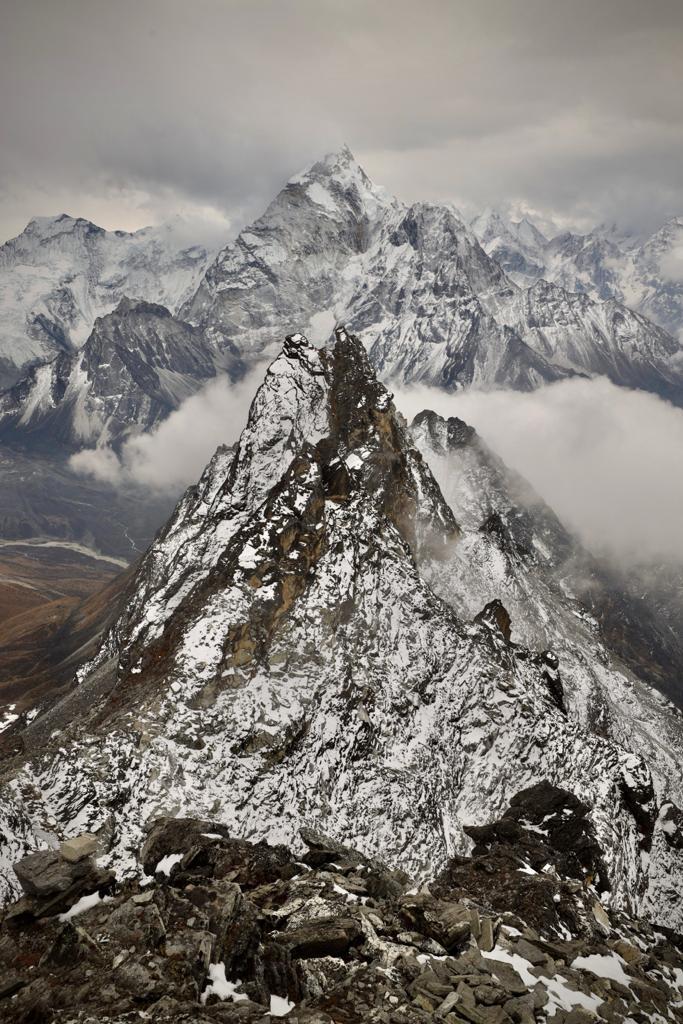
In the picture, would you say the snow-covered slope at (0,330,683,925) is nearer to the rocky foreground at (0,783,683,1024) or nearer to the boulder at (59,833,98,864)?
the boulder at (59,833,98,864)

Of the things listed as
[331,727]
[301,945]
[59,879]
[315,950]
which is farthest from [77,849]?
[331,727]

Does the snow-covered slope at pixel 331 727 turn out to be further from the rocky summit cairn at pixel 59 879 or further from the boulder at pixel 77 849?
the rocky summit cairn at pixel 59 879

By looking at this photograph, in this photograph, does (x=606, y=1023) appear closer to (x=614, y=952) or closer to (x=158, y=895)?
(x=614, y=952)

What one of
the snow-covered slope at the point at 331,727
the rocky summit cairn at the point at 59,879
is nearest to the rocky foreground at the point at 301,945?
the rocky summit cairn at the point at 59,879

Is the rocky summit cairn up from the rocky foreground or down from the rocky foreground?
down

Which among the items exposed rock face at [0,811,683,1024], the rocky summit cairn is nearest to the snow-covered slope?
the rocky summit cairn

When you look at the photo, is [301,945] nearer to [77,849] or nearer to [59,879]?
[59,879]

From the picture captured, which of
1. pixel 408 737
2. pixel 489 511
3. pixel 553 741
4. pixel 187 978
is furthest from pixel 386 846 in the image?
pixel 489 511
